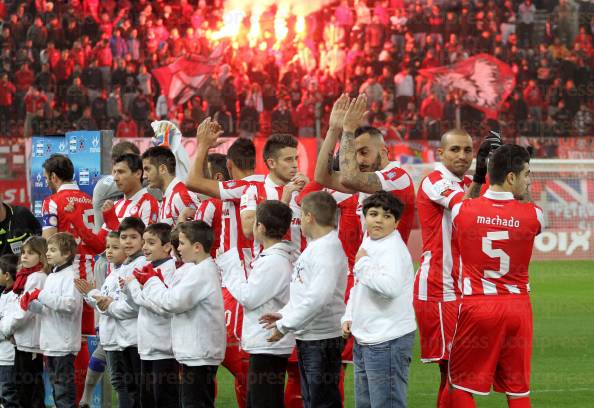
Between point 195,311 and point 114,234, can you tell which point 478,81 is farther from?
point 195,311

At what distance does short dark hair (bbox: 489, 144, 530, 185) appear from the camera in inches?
238

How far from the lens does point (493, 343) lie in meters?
6.04

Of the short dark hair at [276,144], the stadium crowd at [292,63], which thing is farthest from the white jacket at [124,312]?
the stadium crowd at [292,63]

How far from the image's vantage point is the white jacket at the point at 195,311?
6.55 meters

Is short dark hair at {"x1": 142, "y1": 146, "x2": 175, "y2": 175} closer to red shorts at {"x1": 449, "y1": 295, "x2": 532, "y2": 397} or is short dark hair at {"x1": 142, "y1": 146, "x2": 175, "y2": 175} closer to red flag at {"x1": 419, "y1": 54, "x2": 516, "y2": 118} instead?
red shorts at {"x1": 449, "y1": 295, "x2": 532, "y2": 397}

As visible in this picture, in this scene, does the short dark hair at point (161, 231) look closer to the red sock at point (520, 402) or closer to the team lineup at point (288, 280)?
the team lineup at point (288, 280)

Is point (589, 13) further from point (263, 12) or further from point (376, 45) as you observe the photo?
point (263, 12)

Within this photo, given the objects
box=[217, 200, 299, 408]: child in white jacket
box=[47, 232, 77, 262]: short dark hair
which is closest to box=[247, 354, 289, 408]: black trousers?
box=[217, 200, 299, 408]: child in white jacket

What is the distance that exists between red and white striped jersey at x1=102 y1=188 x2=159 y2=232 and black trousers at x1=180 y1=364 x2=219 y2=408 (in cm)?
158

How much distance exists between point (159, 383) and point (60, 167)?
2313 millimetres

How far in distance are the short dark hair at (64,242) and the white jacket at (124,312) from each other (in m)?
0.56

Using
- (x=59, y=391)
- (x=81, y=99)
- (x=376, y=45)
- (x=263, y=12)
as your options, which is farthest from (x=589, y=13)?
(x=59, y=391)

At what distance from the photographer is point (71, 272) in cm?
773

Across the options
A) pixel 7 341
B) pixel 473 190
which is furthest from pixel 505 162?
pixel 7 341
